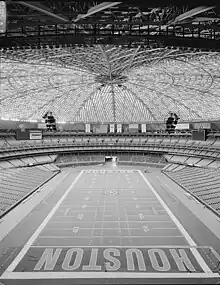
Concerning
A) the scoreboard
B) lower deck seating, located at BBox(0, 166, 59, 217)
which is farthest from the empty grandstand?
lower deck seating, located at BBox(0, 166, 59, 217)

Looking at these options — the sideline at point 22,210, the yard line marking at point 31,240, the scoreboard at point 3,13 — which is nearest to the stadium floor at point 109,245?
the yard line marking at point 31,240

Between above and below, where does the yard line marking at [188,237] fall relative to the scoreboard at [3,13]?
below

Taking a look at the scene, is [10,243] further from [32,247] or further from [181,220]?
[181,220]

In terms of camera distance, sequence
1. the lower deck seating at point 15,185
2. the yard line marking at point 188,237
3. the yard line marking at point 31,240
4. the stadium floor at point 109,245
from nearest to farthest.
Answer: the stadium floor at point 109,245 < the yard line marking at point 188,237 < the yard line marking at point 31,240 < the lower deck seating at point 15,185

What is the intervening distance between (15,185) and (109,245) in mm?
23891

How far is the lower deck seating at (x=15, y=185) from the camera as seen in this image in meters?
32.2

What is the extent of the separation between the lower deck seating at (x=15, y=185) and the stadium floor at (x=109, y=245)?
144 inches

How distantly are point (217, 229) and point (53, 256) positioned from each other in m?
14.7

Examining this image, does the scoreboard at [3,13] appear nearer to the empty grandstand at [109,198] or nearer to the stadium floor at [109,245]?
the empty grandstand at [109,198]

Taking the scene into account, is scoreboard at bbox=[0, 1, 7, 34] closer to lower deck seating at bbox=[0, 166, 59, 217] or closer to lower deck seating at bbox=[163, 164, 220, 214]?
lower deck seating at bbox=[0, 166, 59, 217]

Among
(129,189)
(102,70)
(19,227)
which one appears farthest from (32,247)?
(102,70)

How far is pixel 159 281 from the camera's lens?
15.6m

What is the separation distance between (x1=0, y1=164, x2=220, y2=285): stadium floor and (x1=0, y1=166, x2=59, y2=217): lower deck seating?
3.67 m

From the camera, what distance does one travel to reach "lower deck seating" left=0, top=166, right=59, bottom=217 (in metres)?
32.2
